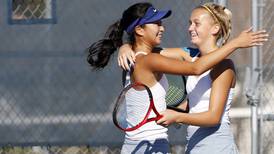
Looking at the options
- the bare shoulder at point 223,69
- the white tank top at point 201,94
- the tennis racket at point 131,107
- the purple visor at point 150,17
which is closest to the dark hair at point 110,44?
the purple visor at point 150,17

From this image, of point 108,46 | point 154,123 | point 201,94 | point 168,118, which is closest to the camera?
point 168,118

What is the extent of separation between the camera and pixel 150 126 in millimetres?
5020

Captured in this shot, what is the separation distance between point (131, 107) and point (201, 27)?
635 millimetres

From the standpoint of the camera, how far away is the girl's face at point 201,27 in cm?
480

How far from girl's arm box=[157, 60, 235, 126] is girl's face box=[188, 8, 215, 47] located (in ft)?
0.64

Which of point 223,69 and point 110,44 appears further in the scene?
point 110,44

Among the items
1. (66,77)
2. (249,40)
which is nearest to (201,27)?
(249,40)

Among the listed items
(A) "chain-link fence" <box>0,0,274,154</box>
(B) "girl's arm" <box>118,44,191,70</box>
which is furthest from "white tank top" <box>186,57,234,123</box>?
(A) "chain-link fence" <box>0,0,274,154</box>

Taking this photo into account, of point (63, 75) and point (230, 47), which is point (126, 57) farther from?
point (63, 75)

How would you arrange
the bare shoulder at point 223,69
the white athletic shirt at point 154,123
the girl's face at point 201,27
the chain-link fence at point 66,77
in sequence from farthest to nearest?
the chain-link fence at point 66,77 < the white athletic shirt at point 154,123 < the girl's face at point 201,27 < the bare shoulder at point 223,69

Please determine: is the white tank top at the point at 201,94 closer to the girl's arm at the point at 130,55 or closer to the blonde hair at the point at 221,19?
the blonde hair at the point at 221,19

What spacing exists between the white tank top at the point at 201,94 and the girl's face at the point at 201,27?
19 cm

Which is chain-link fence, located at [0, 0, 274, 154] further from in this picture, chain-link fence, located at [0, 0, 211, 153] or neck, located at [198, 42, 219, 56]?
neck, located at [198, 42, 219, 56]

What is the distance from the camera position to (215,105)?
4.63 meters
